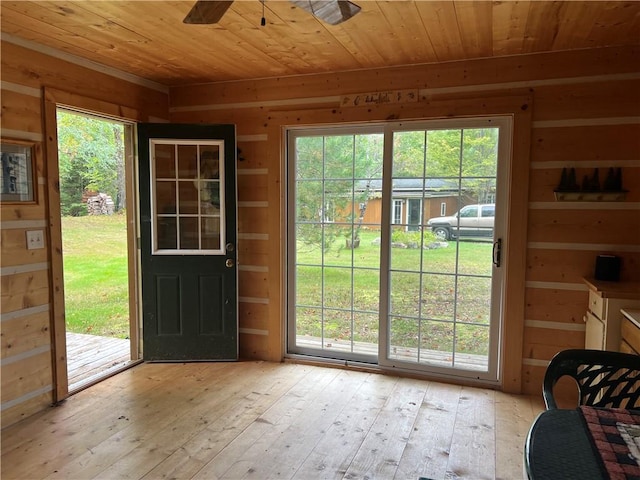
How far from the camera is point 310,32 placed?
2.62 m

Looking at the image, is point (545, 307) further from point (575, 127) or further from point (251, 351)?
point (251, 351)

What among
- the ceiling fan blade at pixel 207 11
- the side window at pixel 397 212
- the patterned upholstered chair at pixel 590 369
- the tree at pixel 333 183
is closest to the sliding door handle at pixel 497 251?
the side window at pixel 397 212

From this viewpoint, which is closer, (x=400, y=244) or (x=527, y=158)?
(x=527, y=158)

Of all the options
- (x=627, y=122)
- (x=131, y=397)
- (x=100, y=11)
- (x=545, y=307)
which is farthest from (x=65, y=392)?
(x=627, y=122)

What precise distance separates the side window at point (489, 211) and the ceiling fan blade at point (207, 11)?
227 cm

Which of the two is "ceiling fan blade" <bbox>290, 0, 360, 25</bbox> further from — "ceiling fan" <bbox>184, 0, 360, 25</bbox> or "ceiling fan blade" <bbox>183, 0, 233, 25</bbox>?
"ceiling fan blade" <bbox>183, 0, 233, 25</bbox>

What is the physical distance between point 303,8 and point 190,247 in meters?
2.43

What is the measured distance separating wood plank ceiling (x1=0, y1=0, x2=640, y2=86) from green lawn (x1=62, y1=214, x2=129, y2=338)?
325cm

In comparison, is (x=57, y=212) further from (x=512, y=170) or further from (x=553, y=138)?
(x=553, y=138)

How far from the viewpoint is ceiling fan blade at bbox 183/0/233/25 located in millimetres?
1662

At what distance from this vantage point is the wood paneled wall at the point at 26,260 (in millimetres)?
2650

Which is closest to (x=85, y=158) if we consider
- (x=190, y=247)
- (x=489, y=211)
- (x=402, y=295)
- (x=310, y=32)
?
(x=190, y=247)

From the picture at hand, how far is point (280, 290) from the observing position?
3752mm

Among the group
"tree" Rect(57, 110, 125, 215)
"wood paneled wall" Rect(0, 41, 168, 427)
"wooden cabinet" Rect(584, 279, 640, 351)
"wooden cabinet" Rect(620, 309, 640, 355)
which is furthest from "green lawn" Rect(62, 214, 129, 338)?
"wooden cabinet" Rect(620, 309, 640, 355)
